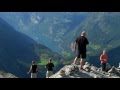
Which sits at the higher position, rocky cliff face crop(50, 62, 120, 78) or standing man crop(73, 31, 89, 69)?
standing man crop(73, 31, 89, 69)

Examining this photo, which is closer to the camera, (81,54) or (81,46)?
(81,46)

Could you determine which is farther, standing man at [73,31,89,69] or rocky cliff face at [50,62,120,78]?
rocky cliff face at [50,62,120,78]

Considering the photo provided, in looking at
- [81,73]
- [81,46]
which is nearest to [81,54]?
[81,46]

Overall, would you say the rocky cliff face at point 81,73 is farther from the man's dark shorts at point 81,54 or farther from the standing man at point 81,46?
the man's dark shorts at point 81,54

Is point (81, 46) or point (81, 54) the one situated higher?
point (81, 46)

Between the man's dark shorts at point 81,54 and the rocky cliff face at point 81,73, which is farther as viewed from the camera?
the rocky cliff face at point 81,73

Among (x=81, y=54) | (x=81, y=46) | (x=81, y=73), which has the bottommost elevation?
(x=81, y=73)

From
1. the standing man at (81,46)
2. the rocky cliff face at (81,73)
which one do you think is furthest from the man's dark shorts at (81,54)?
the rocky cliff face at (81,73)

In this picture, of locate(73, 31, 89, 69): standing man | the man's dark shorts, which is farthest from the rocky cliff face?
the man's dark shorts

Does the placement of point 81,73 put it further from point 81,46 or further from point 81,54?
point 81,46

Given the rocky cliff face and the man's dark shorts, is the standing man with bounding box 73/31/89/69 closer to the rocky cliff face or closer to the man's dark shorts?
the man's dark shorts
